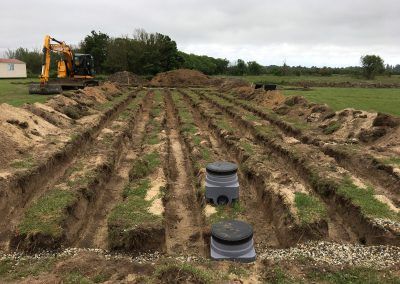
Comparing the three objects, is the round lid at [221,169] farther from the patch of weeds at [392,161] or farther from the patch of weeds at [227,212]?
the patch of weeds at [392,161]

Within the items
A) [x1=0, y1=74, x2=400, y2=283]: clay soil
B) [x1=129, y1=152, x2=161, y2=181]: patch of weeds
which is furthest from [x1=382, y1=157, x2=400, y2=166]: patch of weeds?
[x1=129, y1=152, x2=161, y2=181]: patch of weeds

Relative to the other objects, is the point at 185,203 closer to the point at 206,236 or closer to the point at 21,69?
the point at 206,236

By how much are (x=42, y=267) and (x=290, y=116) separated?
1704 cm

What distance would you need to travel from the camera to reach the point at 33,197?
32.1ft

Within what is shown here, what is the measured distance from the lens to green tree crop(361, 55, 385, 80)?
6078cm

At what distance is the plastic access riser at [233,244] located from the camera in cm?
643

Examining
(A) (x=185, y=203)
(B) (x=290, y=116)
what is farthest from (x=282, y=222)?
(B) (x=290, y=116)

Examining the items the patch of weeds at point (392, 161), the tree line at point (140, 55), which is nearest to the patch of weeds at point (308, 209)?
the patch of weeds at point (392, 161)

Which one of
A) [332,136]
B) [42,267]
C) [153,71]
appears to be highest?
[153,71]

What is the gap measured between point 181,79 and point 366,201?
151 feet

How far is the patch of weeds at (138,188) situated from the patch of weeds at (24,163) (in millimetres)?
3040

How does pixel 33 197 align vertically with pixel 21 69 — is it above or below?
below

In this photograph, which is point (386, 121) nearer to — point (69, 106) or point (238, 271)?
point (238, 271)

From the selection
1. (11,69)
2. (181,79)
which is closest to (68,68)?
(181,79)
